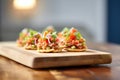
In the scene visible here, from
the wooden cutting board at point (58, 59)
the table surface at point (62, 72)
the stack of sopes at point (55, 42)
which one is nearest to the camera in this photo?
the table surface at point (62, 72)

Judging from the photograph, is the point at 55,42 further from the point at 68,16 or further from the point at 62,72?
the point at 68,16

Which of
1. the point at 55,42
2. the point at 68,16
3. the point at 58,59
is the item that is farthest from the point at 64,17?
the point at 58,59

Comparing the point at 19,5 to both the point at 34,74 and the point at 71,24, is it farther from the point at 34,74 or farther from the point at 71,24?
the point at 34,74

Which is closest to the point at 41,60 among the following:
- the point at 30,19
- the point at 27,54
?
the point at 27,54

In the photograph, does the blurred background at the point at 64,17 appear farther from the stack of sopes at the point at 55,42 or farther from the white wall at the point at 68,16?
the stack of sopes at the point at 55,42

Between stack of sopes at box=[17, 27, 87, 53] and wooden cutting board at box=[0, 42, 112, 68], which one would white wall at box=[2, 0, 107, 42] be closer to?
stack of sopes at box=[17, 27, 87, 53]

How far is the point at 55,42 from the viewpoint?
4.44ft

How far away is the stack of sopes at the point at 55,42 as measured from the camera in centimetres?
135

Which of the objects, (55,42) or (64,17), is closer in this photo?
(55,42)

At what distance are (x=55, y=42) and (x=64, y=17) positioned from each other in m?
4.60

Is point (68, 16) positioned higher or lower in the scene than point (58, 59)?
higher

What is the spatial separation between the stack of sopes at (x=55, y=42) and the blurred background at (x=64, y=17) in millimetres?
4211

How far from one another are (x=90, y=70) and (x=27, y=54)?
0.27 m

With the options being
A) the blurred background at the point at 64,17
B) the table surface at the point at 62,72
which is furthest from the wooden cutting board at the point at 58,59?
the blurred background at the point at 64,17
